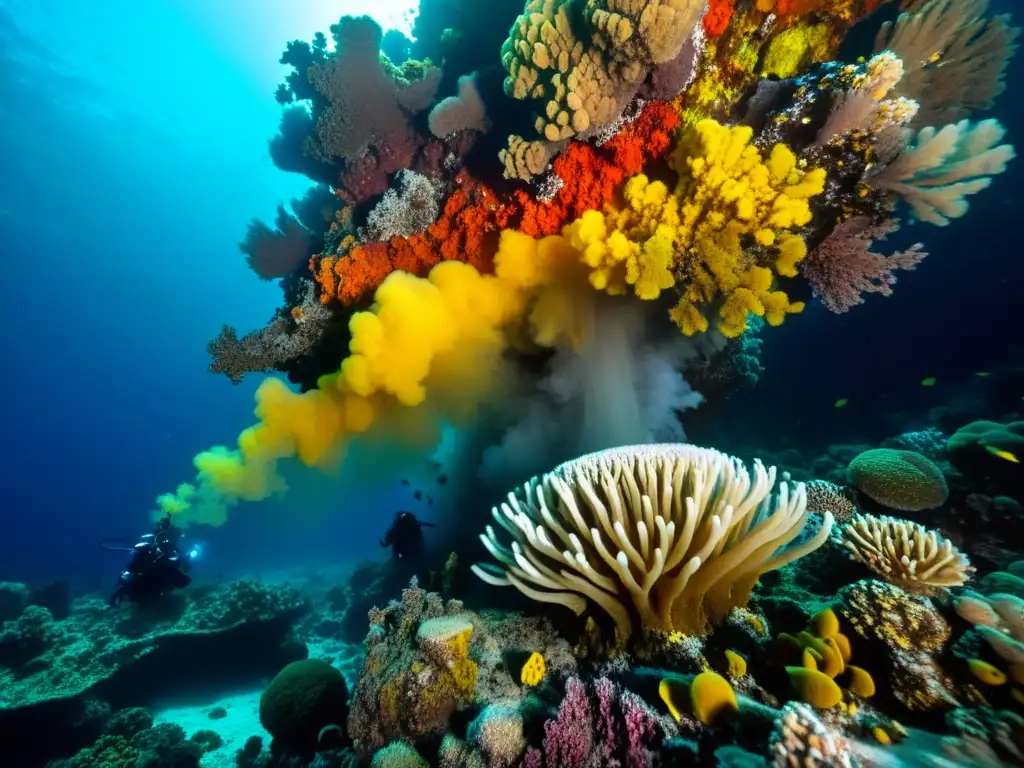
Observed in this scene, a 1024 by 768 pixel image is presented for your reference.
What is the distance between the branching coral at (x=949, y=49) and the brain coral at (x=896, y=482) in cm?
432

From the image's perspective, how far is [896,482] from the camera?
5.27 m

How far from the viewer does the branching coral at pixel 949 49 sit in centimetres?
518

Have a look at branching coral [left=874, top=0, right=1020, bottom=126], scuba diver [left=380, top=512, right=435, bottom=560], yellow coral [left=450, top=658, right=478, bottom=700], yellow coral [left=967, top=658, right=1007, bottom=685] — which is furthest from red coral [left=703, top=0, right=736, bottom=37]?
scuba diver [left=380, top=512, right=435, bottom=560]

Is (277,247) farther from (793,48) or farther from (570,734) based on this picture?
(570,734)

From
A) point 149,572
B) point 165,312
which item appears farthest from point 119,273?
point 149,572

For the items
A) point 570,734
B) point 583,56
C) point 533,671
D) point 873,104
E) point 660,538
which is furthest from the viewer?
point 583,56

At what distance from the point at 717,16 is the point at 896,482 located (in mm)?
5794

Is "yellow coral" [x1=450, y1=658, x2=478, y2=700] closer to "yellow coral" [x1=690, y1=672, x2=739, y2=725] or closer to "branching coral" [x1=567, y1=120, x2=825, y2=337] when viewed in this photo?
"yellow coral" [x1=690, y1=672, x2=739, y2=725]

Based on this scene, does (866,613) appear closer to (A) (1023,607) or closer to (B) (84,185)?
(A) (1023,607)

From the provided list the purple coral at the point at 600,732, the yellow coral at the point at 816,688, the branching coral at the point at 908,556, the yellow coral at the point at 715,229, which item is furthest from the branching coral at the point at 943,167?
the purple coral at the point at 600,732

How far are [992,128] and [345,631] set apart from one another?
18928 millimetres

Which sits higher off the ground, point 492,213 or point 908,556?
point 492,213

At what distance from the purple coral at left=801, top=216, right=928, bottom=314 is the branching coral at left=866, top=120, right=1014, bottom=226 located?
37 cm

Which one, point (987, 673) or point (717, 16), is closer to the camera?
point (987, 673)
